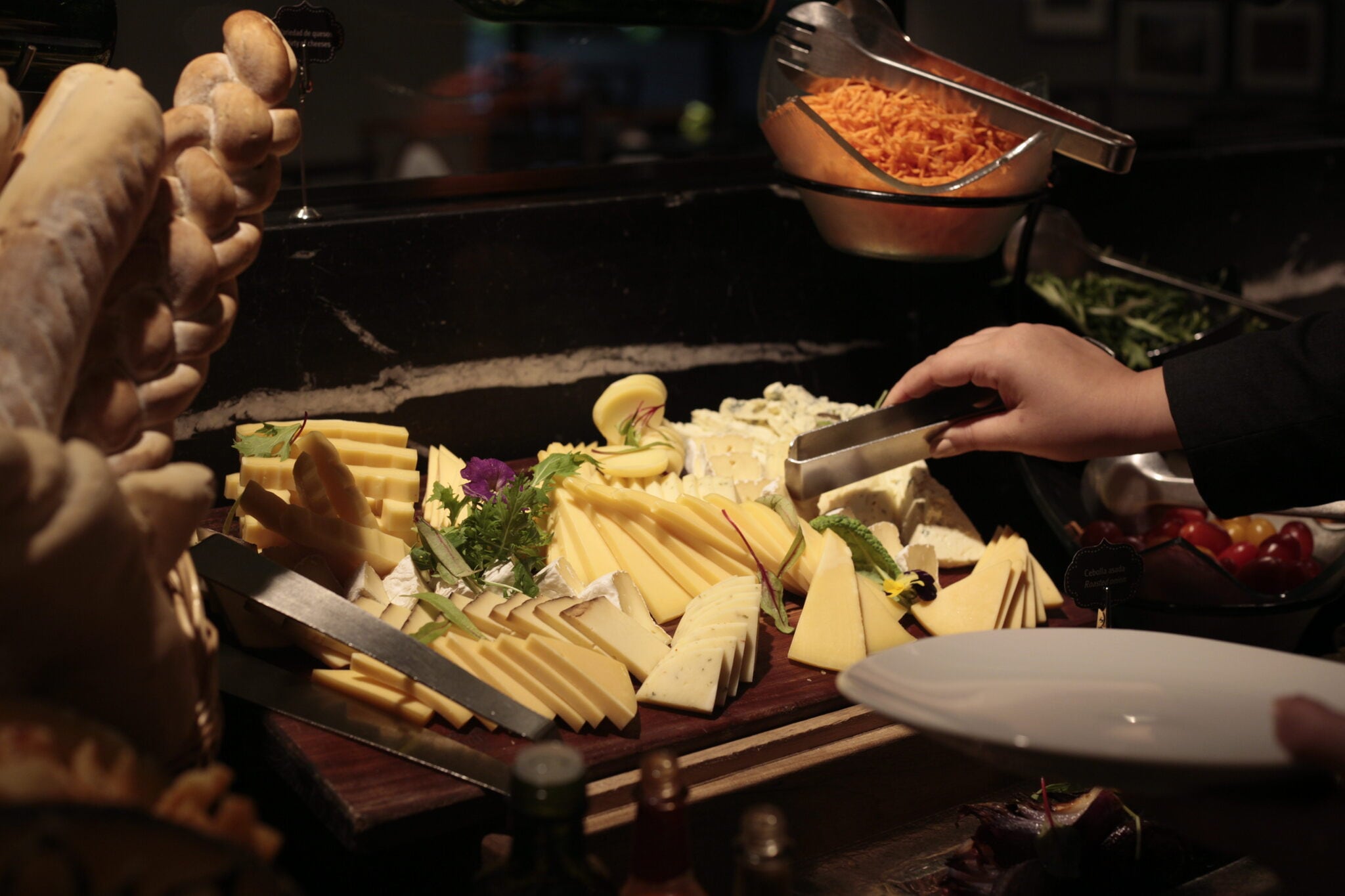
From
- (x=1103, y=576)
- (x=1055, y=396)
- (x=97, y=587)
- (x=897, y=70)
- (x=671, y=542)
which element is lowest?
(x=671, y=542)

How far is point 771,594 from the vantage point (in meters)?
1.37

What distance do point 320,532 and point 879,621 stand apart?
25.2 inches

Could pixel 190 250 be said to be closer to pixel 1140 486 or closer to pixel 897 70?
pixel 897 70

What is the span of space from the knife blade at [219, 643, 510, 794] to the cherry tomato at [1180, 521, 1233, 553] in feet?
3.95

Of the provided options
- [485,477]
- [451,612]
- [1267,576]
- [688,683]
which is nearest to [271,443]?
[485,477]

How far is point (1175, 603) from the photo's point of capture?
1.56 m

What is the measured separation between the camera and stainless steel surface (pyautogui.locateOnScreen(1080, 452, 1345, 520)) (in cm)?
173

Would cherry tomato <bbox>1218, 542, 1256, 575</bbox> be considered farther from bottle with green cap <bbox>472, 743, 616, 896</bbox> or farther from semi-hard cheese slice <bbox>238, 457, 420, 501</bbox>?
bottle with green cap <bbox>472, 743, 616, 896</bbox>

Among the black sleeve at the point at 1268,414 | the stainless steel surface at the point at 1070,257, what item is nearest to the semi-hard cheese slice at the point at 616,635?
the black sleeve at the point at 1268,414

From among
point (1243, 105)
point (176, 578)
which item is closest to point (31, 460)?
point (176, 578)

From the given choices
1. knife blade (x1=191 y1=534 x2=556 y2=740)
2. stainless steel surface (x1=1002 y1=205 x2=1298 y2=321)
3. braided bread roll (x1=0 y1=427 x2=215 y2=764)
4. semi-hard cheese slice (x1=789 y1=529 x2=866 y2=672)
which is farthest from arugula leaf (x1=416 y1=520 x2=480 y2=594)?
stainless steel surface (x1=1002 y1=205 x2=1298 y2=321)

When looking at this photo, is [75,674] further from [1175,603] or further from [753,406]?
[1175,603]

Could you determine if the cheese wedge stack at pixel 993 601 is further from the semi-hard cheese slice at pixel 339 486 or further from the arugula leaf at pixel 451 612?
the semi-hard cheese slice at pixel 339 486

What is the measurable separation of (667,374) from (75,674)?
4.20 feet
